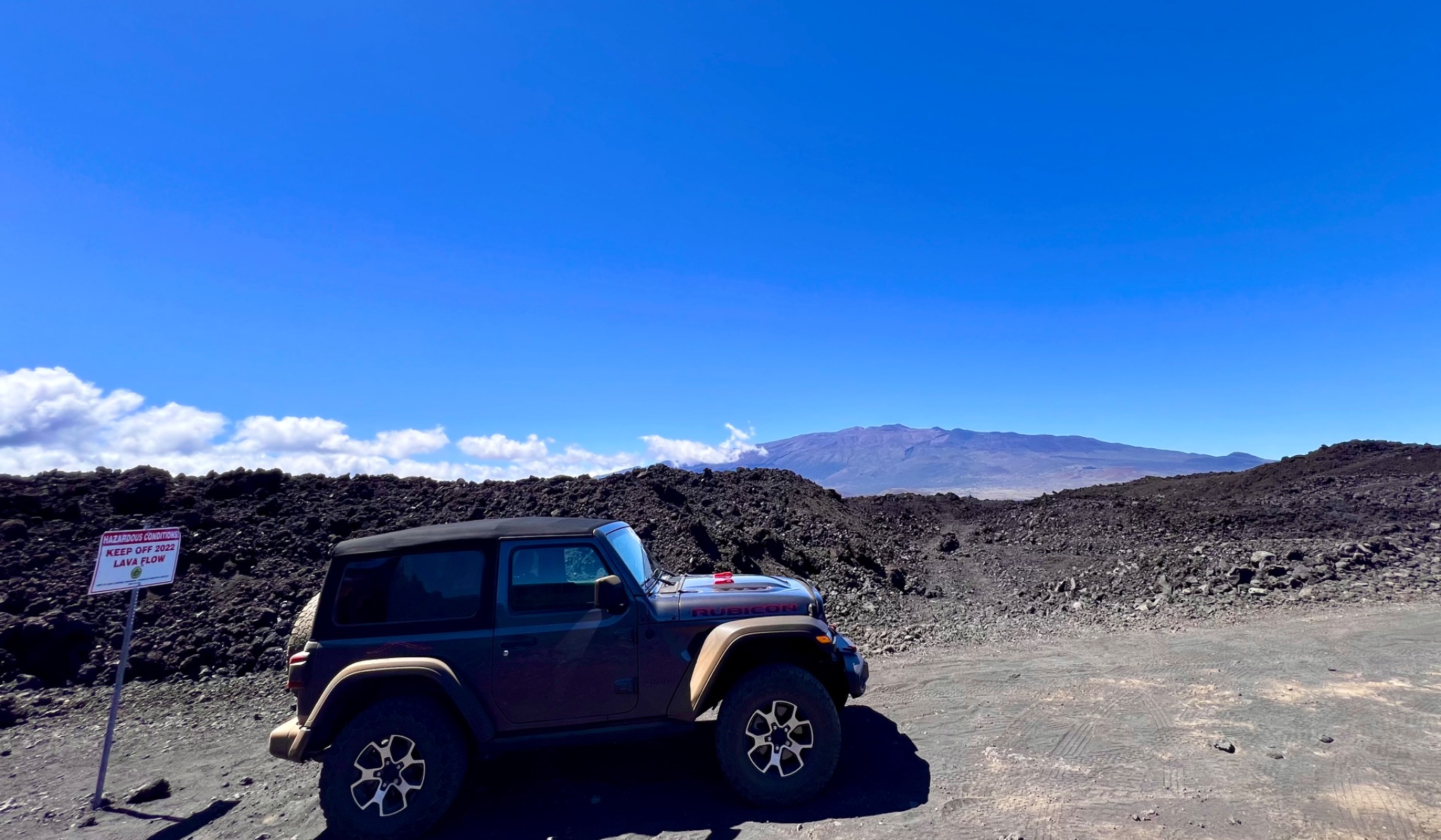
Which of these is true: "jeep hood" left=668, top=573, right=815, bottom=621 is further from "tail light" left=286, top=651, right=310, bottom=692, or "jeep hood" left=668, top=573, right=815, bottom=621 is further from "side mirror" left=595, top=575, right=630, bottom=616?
"tail light" left=286, top=651, right=310, bottom=692

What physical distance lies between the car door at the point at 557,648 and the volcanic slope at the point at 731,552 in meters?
5.43

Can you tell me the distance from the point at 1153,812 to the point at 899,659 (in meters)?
4.22

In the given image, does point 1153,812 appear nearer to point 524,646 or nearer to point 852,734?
point 852,734

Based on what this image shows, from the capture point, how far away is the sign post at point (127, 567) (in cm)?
543

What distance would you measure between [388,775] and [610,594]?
1945 millimetres

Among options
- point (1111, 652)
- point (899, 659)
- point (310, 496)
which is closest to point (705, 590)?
point (899, 659)

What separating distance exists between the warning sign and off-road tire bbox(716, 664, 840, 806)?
5.27 m

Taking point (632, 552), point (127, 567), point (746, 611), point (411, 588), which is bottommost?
point (746, 611)

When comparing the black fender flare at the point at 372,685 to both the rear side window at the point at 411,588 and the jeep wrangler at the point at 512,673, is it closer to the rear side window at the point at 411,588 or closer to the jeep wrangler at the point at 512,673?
the jeep wrangler at the point at 512,673

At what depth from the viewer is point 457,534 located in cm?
478

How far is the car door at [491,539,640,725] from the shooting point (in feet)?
14.8

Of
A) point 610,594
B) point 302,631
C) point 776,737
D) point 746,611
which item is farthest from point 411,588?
point 776,737

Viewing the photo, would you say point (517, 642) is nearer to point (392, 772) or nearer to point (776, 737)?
point (392, 772)

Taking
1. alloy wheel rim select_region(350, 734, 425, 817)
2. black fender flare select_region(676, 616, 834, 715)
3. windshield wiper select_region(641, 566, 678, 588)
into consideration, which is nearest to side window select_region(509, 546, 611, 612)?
windshield wiper select_region(641, 566, 678, 588)
